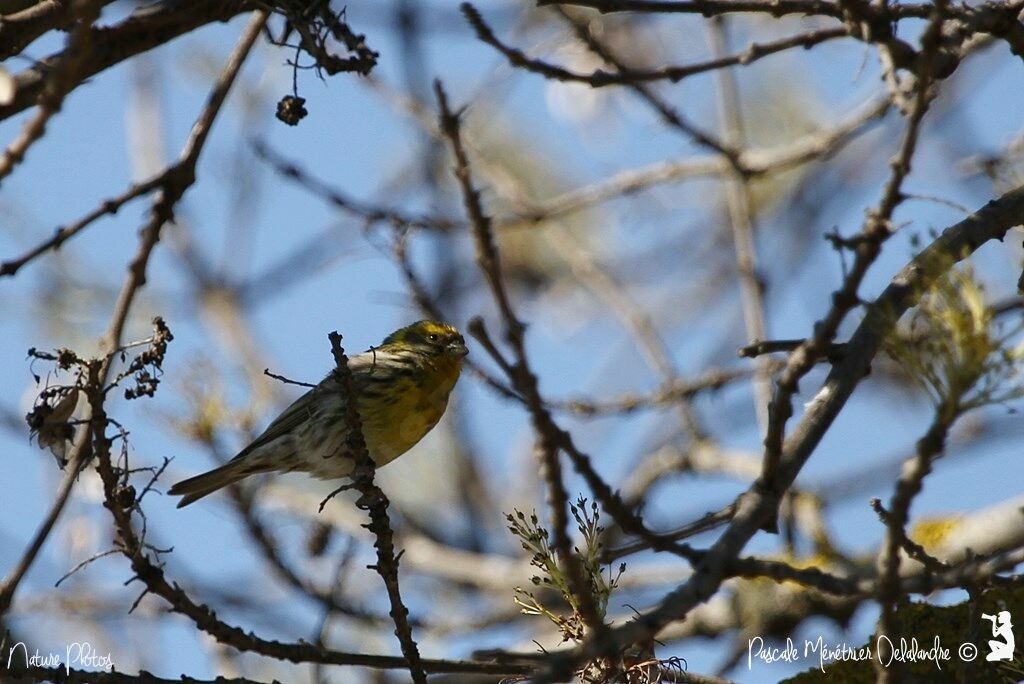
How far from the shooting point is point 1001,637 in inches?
116

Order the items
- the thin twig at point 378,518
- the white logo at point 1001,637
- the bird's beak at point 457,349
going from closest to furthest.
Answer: the thin twig at point 378,518 < the white logo at point 1001,637 < the bird's beak at point 457,349

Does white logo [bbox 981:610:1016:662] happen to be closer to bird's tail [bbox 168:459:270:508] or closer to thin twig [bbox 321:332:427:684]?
thin twig [bbox 321:332:427:684]

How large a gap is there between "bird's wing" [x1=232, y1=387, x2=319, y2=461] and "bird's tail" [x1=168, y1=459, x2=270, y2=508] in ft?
0.45

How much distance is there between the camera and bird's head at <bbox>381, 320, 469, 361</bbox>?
4.99 meters

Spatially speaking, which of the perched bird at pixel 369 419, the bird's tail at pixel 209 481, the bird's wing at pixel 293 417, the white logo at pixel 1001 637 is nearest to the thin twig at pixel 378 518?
the white logo at pixel 1001 637

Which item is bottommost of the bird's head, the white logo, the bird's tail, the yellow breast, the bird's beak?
the white logo

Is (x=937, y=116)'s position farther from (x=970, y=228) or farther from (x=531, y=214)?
(x=970, y=228)

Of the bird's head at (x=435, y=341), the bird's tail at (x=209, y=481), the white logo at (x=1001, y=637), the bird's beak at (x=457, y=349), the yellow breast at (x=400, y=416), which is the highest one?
the bird's head at (x=435, y=341)

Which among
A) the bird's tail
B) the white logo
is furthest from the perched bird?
the white logo

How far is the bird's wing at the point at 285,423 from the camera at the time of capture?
499cm

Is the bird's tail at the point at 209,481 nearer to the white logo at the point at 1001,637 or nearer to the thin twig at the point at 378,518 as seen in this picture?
the thin twig at the point at 378,518

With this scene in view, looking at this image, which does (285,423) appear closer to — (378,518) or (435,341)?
(435,341)

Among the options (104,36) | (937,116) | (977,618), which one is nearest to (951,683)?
(977,618)

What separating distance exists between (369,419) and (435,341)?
0.51 metres
